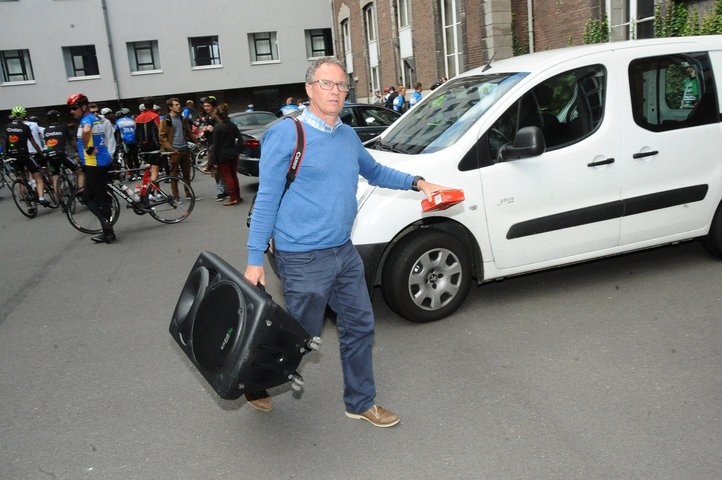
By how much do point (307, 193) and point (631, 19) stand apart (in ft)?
44.9

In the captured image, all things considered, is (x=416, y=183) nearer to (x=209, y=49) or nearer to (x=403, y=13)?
(x=403, y=13)

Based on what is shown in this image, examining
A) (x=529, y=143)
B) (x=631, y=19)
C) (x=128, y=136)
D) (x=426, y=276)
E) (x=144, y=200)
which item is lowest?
(x=426, y=276)

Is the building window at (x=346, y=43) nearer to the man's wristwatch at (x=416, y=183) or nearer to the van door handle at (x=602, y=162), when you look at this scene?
the van door handle at (x=602, y=162)

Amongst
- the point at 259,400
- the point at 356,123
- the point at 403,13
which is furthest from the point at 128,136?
the point at 403,13

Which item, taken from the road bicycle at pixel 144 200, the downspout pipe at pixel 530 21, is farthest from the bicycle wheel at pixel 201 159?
the downspout pipe at pixel 530 21

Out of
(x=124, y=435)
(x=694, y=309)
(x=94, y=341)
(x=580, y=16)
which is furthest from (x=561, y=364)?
(x=580, y=16)

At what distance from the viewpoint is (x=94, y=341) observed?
489 centimetres

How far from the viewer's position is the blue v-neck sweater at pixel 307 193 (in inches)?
111

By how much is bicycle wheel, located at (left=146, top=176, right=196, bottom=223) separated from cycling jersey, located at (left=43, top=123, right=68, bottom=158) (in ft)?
9.92

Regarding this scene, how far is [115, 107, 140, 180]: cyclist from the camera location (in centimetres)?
1458

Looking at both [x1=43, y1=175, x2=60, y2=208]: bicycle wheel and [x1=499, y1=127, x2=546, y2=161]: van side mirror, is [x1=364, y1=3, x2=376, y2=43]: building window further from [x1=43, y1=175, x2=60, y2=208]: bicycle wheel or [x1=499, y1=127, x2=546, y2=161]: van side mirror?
[x1=499, y1=127, x2=546, y2=161]: van side mirror

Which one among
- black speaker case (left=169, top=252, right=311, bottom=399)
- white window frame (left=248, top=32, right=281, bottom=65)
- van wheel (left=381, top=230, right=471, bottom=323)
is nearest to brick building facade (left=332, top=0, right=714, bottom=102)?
white window frame (left=248, top=32, right=281, bottom=65)

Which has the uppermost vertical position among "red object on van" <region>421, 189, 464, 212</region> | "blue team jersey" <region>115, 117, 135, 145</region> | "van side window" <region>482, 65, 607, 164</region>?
"blue team jersey" <region>115, 117, 135, 145</region>

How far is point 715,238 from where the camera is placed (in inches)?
211
